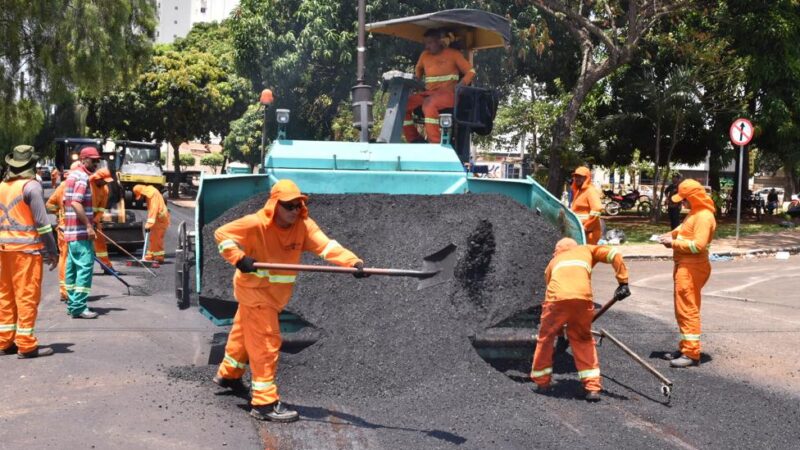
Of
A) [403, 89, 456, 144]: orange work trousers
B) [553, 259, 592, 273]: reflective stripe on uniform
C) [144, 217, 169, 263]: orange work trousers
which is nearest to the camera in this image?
[553, 259, 592, 273]: reflective stripe on uniform

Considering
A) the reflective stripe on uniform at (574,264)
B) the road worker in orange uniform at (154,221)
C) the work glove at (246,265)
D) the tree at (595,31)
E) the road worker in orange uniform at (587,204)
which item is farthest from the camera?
the tree at (595,31)

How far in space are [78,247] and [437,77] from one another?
156 inches

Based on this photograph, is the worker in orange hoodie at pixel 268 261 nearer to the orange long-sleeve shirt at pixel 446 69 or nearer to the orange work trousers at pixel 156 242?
the orange long-sleeve shirt at pixel 446 69

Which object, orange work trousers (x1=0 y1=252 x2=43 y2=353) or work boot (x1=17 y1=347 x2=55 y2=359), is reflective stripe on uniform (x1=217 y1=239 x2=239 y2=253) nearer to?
orange work trousers (x1=0 y1=252 x2=43 y2=353)

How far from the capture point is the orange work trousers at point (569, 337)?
17.7 ft

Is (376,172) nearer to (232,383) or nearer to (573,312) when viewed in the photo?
(573,312)

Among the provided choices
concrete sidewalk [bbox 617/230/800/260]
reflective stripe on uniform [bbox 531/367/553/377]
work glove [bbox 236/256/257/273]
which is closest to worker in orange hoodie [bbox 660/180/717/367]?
reflective stripe on uniform [bbox 531/367/553/377]

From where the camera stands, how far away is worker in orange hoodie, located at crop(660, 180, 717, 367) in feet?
21.4

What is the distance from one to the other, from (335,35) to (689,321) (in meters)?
15.7

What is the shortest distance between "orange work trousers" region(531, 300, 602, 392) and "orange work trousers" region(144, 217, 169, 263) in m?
7.70

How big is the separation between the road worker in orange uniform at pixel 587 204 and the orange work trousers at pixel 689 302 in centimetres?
194

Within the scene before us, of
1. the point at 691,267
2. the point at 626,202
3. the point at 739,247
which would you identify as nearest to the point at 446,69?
the point at 691,267

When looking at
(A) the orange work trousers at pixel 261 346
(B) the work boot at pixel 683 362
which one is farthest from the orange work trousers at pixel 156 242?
(B) the work boot at pixel 683 362

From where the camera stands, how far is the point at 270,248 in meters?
4.86
